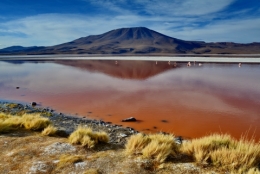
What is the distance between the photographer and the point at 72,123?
8281 millimetres

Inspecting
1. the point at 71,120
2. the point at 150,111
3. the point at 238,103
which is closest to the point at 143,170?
the point at 71,120

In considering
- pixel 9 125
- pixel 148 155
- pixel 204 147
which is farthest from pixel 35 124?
pixel 204 147

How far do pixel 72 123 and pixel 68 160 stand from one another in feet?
15.9

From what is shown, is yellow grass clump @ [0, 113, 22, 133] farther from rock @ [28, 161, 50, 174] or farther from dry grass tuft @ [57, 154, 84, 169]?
dry grass tuft @ [57, 154, 84, 169]

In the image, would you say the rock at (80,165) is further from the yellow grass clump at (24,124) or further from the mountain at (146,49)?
the mountain at (146,49)

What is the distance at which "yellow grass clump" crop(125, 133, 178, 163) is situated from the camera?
11.5 ft

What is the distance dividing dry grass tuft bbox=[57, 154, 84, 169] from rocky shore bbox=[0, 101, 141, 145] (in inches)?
66.0

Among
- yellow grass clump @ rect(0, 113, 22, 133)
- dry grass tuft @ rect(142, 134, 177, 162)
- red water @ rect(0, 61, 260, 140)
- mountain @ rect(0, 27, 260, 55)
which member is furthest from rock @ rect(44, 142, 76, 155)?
mountain @ rect(0, 27, 260, 55)

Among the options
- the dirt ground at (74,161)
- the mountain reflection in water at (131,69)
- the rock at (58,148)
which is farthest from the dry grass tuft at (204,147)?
the mountain reflection in water at (131,69)

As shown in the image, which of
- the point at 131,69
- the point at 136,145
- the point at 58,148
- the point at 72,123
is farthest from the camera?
the point at 131,69

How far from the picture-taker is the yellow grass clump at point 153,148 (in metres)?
3.52

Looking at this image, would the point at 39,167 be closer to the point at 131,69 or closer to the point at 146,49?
the point at 131,69

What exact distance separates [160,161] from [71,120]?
19.6ft

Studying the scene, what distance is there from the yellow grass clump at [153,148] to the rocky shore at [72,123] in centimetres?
203
